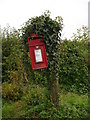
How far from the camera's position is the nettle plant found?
432 cm

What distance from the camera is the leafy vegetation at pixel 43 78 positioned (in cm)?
435

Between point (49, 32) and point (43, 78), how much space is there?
271 cm

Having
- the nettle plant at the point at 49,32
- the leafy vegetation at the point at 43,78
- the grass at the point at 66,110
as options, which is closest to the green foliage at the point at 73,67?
the leafy vegetation at the point at 43,78

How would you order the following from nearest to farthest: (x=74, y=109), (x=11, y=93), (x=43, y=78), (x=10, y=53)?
1. (x=74, y=109)
2. (x=11, y=93)
3. (x=43, y=78)
4. (x=10, y=53)

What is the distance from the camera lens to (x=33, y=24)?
438 centimetres

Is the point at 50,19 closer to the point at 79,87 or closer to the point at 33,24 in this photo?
the point at 33,24

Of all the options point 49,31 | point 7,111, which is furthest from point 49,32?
point 7,111

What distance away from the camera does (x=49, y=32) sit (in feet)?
14.3

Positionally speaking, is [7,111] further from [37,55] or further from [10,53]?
[10,53]

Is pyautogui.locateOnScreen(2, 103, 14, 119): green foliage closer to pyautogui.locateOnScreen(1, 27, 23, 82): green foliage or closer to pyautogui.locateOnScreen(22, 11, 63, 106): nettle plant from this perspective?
pyautogui.locateOnScreen(22, 11, 63, 106): nettle plant

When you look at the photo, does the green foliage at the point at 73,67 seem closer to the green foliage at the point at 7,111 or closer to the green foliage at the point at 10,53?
Result: the green foliage at the point at 10,53

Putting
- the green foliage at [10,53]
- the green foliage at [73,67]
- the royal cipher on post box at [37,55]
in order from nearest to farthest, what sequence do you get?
1. the royal cipher on post box at [37,55]
2. the green foliage at [10,53]
3. the green foliage at [73,67]

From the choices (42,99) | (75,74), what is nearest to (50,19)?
(42,99)

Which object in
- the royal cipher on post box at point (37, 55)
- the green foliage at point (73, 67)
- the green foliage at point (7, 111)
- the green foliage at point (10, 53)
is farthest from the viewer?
the green foliage at point (73, 67)
